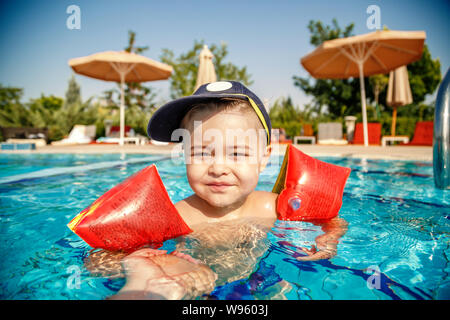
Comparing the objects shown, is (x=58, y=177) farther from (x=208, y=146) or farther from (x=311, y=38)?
(x=311, y=38)

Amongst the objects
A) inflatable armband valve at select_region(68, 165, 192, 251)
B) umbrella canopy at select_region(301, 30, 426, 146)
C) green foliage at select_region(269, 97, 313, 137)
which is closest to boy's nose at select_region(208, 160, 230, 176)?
inflatable armband valve at select_region(68, 165, 192, 251)

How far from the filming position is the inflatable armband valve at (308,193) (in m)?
2.23

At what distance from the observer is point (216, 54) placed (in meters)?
28.3

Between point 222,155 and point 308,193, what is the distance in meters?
0.92

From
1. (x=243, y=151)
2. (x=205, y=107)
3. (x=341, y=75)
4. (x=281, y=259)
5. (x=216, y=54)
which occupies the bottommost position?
(x=281, y=259)

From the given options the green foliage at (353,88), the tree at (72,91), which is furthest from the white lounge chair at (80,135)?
the tree at (72,91)

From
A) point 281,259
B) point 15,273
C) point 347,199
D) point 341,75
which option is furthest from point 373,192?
point 341,75

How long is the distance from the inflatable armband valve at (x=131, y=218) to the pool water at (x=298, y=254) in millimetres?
172

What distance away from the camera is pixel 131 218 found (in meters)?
1.61

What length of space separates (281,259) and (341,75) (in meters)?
13.1

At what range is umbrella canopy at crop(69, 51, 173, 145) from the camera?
1139 cm

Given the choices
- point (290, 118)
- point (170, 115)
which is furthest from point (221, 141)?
point (290, 118)
